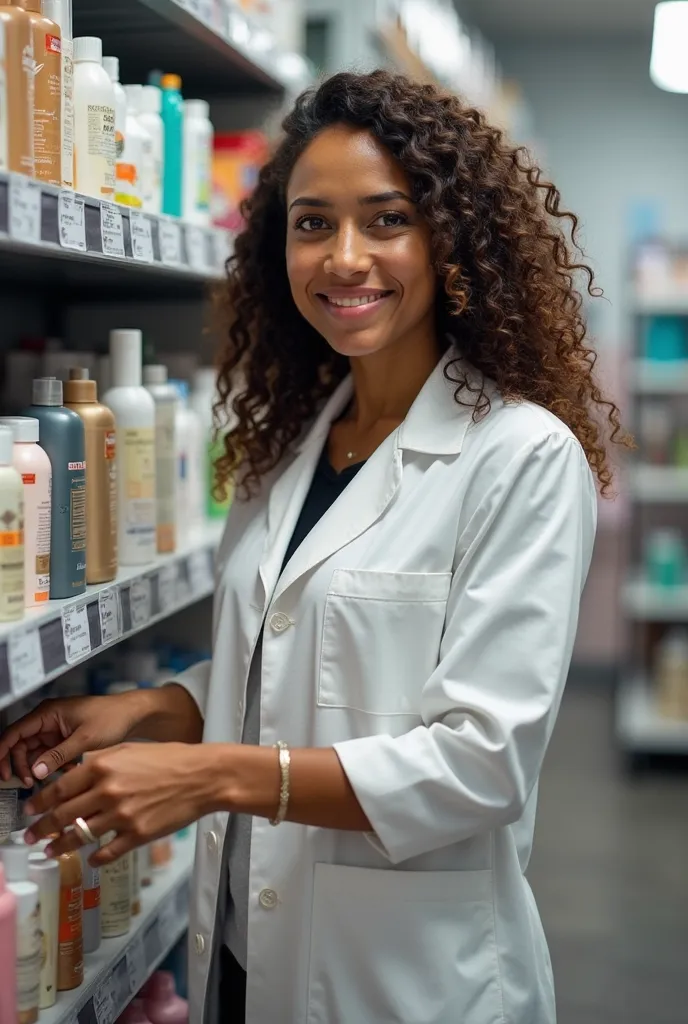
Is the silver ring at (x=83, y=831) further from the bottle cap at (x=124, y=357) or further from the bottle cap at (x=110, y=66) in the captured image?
the bottle cap at (x=110, y=66)

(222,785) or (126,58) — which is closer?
(222,785)

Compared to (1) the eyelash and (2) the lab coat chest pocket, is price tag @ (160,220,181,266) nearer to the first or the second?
(1) the eyelash

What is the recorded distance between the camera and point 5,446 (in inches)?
53.1

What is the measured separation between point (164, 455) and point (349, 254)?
60cm

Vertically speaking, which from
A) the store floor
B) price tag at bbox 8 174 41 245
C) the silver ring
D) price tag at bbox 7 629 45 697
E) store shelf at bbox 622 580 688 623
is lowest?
the store floor

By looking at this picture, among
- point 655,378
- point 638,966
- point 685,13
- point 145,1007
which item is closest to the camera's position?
point 145,1007

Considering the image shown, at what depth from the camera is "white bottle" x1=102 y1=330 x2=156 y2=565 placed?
182 centimetres

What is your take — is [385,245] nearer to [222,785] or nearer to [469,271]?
[469,271]

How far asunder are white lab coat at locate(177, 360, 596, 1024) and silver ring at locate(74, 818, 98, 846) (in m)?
0.30

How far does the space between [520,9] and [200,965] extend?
5742mm

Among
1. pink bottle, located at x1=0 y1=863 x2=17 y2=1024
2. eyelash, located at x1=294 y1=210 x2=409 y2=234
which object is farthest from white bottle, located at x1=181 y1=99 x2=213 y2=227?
pink bottle, located at x1=0 y1=863 x2=17 y2=1024

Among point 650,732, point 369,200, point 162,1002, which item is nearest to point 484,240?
point 369,200

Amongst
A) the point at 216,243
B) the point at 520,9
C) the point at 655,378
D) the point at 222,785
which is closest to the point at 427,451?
the point at 222,785

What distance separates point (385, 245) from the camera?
1.61m
